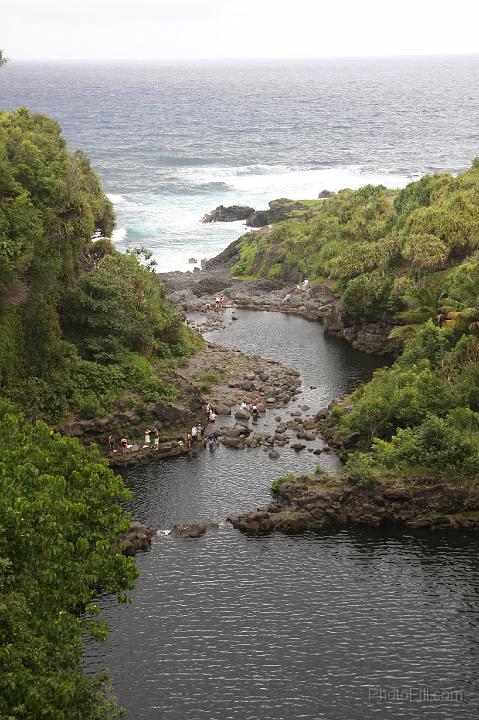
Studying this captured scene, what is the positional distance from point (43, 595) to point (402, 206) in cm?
9080

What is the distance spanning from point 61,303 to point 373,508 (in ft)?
120

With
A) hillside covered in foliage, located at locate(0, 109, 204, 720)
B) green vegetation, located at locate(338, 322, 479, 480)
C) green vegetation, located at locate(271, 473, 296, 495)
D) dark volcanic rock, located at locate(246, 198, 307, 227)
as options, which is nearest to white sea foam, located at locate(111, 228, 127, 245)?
dark volcanic rock, located at locate(246, 198, 307, 227)

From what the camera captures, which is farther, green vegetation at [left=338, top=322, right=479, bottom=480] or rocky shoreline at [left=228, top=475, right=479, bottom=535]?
green vegetation at [left=338, top=322, right=479, bottom=480]

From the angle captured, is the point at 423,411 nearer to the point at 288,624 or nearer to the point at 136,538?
the point at 288,624

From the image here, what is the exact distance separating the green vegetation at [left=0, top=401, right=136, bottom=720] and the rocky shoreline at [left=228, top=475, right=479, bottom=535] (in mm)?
19591

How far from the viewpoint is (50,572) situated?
126ft

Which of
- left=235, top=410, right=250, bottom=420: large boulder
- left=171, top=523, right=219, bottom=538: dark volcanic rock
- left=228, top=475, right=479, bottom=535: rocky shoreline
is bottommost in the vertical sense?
left=171, top=523, right=219, bottom=538: dark volcanic rock

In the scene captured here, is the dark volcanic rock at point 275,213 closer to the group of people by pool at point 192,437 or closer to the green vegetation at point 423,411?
the green vegetation at point 423,411

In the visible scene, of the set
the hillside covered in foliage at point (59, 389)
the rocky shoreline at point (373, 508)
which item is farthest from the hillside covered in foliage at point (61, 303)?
the rocky shoreline at point (373, 508)

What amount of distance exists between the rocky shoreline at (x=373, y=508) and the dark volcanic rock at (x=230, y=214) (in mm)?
107022

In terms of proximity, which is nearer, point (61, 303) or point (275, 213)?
point (61, 303)

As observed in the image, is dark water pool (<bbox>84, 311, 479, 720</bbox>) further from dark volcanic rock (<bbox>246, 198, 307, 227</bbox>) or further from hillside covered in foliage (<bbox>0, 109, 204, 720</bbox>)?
dark volcanic rock (<bbox>246, 198, 307, 227</bbox>)

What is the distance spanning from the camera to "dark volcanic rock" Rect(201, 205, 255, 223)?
166m

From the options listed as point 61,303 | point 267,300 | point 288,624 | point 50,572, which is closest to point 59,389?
point 61,303
